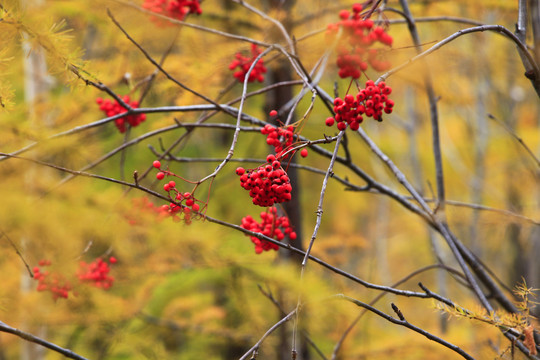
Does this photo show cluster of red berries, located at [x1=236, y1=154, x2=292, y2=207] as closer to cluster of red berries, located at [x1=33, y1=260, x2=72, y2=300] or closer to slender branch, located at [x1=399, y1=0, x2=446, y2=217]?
slender branch, located at [x1=399, y1=0, x2=446, y2=217]

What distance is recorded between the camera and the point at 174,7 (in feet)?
6.41

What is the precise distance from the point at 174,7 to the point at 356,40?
101 cm

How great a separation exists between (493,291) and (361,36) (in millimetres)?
1014

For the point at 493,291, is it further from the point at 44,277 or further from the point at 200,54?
the point at 200,54

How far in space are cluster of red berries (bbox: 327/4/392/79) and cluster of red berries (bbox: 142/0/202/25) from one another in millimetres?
873

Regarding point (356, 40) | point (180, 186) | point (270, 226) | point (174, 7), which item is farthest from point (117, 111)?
point (180, 186)

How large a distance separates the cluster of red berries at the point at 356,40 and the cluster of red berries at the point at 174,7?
0.87 meters

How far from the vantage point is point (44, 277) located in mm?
1704

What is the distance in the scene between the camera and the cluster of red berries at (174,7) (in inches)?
77.1

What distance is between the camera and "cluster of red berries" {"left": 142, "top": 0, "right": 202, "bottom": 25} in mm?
1958

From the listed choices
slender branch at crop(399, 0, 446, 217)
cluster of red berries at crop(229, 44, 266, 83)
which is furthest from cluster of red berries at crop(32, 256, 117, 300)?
slender branch at crop(399, 0, 446, 217)

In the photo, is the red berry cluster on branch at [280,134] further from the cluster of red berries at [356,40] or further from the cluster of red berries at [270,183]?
the cluster of red berries at [356,40]

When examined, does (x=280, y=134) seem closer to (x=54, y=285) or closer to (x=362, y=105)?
(x=362, y=105)

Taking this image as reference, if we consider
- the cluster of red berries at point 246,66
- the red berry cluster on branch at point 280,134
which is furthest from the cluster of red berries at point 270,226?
the cluster of red berries at point 246,66
